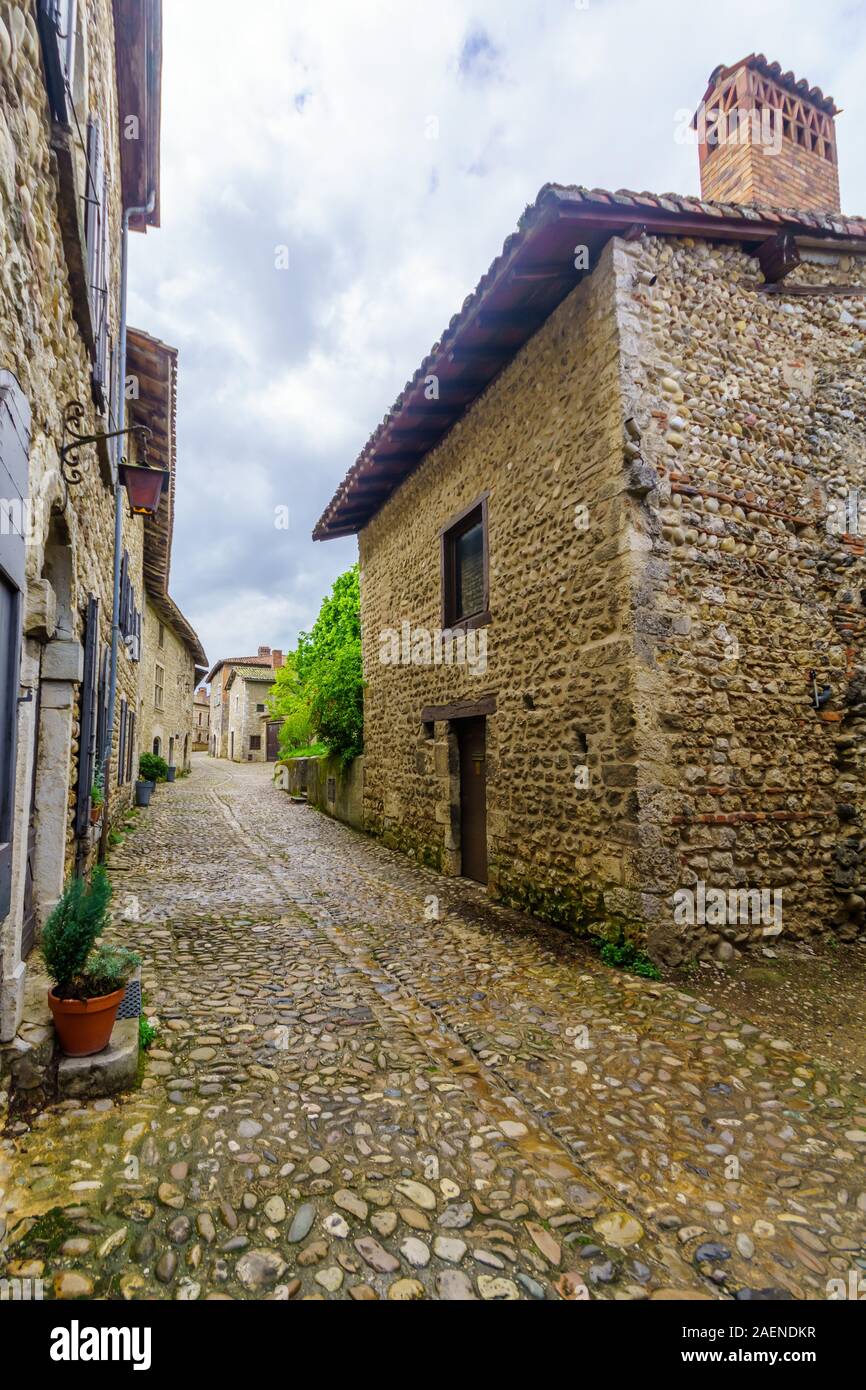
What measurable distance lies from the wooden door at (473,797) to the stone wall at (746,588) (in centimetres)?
265

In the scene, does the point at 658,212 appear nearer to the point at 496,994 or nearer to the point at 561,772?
the point at 561,772

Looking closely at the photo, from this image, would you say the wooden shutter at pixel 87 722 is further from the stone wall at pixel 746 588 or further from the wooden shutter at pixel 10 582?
the stone wall at pixel 746 588

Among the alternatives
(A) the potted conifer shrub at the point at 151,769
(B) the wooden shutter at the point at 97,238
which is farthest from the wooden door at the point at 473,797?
(A) the potted conifer shrub at the point at 151,769

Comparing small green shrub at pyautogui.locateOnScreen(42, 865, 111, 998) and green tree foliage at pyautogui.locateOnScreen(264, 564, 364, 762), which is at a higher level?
green tree foliage at pyautogui.locateOnScreen(264, 564, 364, 762)

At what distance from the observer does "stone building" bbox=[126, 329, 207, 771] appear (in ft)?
28.2

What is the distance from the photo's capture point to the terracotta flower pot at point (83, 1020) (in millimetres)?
2715

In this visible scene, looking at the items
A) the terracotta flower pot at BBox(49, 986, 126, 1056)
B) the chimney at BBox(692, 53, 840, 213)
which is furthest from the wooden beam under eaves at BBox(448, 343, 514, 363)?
the terracotta flower pot at BBox(49, 986, 126, 1056)

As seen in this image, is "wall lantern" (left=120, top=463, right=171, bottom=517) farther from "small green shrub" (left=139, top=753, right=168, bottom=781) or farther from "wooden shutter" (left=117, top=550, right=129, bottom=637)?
"small green shrub" (left=139, top=753, right=168, bottom=781)

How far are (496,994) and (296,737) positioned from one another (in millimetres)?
13354

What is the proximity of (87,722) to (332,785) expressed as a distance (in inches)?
327

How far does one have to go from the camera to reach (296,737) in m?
16.9

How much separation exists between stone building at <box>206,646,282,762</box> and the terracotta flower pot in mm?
28098
